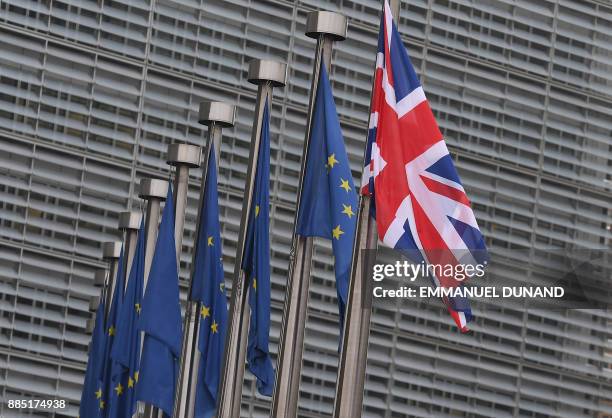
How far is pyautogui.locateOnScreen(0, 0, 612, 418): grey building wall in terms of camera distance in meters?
26.9

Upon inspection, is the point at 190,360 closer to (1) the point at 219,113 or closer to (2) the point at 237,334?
(2) the point at 237,334

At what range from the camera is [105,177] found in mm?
27484

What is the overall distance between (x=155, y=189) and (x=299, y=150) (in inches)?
425

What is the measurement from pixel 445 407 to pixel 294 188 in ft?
17.4

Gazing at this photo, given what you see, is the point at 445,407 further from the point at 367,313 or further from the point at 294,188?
the point at 367,313

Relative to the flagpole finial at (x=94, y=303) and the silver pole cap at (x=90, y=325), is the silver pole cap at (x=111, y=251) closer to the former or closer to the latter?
the flagpole finial at (x=94, y=303)

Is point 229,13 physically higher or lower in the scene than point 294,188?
higher

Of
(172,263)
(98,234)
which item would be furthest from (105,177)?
(172,263)

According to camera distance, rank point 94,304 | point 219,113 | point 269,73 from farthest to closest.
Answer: point 94,304 < point 219,113 < point 269,73

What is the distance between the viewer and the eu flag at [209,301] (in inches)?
619

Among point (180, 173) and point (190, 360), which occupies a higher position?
point (180, 173)

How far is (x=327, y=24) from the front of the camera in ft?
42.0

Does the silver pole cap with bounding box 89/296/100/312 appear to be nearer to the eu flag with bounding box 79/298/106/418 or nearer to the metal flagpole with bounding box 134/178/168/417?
the eu flag with bounding box 79/298/106/418

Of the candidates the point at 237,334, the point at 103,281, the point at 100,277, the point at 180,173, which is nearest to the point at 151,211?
the point at 180,173
